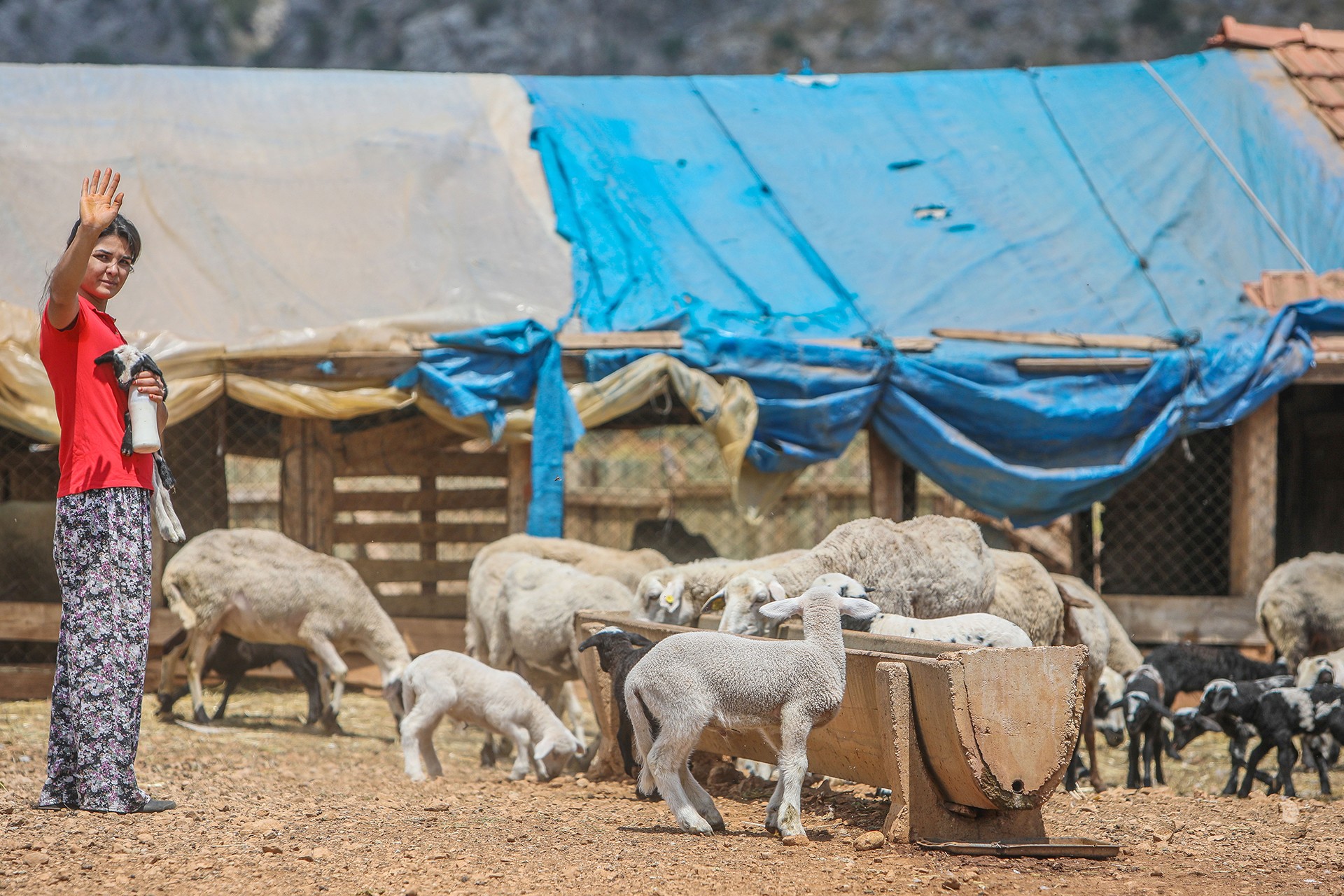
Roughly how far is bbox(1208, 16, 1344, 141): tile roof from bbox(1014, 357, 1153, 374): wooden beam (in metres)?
4.10

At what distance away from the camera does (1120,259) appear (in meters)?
10.9

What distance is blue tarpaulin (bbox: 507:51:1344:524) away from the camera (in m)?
9.68

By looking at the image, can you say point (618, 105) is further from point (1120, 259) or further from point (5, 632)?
point (5, 632)

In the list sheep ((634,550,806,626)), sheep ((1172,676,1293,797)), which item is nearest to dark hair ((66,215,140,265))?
sheep ((634,550,806,626))

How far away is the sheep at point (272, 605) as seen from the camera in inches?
340

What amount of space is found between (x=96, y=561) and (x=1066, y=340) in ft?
23.9

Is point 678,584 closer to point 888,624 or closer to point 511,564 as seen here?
point 888,624

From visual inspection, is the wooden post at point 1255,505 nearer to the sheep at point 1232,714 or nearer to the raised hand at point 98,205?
the sheep at point 1232,714

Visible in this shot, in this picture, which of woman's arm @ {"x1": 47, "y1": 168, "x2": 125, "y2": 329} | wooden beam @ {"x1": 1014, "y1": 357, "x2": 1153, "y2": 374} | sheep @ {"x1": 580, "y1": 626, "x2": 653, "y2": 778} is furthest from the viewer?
wooden beam @ {"x1": 1014, "y1": 357, "x2": 1153, "y2": 374}

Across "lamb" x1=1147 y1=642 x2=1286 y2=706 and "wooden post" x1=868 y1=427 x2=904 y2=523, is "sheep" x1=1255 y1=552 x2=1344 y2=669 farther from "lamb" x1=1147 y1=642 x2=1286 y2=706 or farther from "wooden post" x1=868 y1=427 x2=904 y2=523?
"wooden post" x1=868 y1=427 x2=904 y2=523

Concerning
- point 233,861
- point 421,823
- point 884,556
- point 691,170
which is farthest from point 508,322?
point 233,861

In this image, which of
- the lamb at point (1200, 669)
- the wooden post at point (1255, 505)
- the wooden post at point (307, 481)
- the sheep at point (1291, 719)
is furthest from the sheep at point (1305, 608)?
the wooden post at point (307, 481)

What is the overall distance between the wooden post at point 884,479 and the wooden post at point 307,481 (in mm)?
4127

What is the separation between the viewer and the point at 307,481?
32.9 feet
